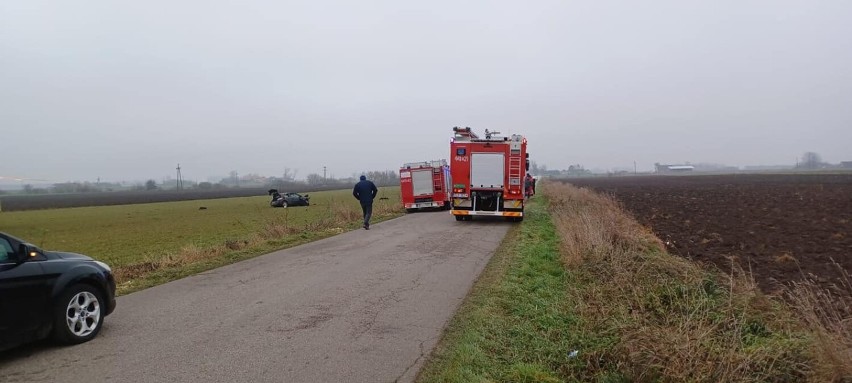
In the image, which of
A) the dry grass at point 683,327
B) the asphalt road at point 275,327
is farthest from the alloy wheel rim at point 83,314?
the dry grass at point 683,327

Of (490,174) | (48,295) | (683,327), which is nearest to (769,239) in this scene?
(490,174)

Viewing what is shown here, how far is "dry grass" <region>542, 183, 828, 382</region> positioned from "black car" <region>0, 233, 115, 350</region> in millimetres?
5122

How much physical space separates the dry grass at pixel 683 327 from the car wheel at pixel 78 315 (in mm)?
5082

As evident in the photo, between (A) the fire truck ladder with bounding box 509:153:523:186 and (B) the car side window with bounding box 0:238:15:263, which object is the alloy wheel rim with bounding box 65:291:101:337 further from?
(A) the fire truck ladder with bounding box 509:153:523:186

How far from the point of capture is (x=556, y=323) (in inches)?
256

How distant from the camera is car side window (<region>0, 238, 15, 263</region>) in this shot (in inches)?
209

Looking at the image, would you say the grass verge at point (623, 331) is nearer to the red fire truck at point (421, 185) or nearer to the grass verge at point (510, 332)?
the grass verge at point (510, 332)

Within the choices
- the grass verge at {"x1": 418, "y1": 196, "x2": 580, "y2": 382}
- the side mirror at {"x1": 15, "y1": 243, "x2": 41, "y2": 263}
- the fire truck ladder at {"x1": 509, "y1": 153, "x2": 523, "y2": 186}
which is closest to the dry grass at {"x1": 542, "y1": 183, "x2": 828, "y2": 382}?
the grass verge at {"x1": 418, "y1": 196, "x2": 580, "y2": 382}

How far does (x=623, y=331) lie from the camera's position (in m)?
5.57

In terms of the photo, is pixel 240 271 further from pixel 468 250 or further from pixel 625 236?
pixel 625 236

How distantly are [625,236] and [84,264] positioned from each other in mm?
10473

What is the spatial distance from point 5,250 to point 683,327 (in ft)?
21.6

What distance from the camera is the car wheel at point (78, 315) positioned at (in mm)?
5679

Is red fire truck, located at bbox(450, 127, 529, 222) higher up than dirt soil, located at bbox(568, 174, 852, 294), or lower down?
higher up
